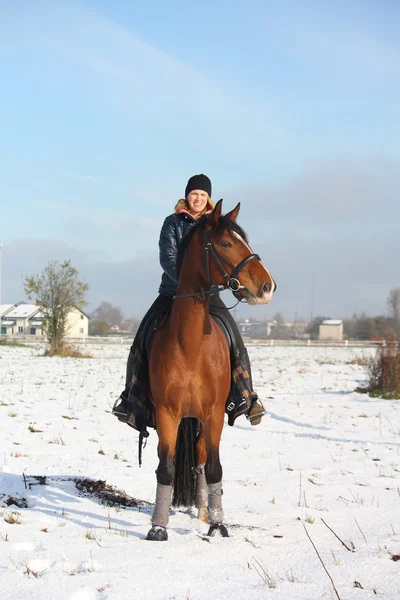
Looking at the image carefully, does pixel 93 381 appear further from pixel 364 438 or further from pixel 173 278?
pixel 173 278

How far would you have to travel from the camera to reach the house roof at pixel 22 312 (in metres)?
102

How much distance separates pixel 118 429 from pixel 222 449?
231cm

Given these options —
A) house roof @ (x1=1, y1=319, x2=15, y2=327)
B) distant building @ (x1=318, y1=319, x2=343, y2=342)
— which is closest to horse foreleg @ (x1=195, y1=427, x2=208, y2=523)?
house roof @ (x1=1, y1=319, x2=15, y2=327)

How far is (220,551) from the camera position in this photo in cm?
471

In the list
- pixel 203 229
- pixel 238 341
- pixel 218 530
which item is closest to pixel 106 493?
pixel 218 530

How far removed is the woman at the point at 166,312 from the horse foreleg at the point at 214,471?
602 millimetres

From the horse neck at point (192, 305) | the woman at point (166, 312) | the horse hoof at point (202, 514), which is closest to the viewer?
the horse neck at point (192, 305)

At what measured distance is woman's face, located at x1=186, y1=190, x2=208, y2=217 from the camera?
6.00m

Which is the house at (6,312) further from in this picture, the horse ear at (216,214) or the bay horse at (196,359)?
the horse ear at (216,214)

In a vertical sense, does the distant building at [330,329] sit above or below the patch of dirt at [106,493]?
above

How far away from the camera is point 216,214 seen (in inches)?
194

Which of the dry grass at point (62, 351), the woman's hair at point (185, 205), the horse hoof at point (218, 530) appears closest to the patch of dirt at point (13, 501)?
the horse hoof at point (218, 530)

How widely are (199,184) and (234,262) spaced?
1.53m

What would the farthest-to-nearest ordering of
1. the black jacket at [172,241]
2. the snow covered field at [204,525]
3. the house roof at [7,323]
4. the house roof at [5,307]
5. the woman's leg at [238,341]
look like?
the house roof at [7,323] < the house roof at [5,307] < the woman's leg at [238,341] < the black jacket at [172,241] < the snow covered field at [204,525]
